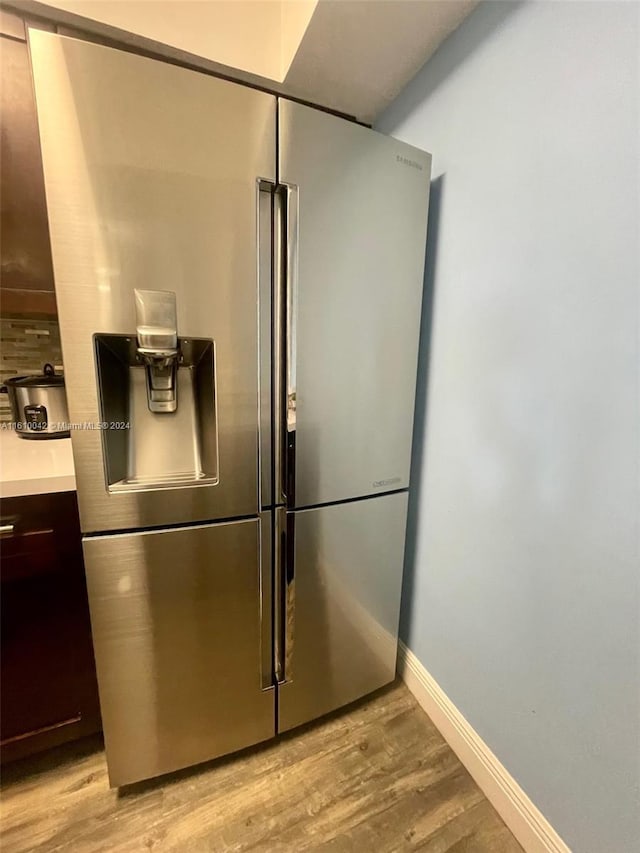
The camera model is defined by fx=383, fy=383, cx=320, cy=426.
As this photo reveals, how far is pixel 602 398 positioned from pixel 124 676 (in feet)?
4.54

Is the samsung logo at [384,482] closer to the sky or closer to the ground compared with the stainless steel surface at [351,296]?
closer to the ground

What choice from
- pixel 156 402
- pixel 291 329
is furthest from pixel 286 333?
pixel 156 402

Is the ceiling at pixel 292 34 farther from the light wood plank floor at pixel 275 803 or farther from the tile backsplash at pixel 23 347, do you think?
the light wood plank floor at pixel 275 803

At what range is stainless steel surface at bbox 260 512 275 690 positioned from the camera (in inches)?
43.9

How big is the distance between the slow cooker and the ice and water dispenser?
1.27 feet

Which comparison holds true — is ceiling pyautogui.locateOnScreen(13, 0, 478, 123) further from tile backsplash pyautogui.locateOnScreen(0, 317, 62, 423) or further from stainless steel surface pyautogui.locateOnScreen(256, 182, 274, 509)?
tile backsplash pyautogui.locateOnScreen(0, 317, 62, 423)

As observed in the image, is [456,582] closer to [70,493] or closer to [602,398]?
[602,398]

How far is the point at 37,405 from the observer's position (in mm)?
1239

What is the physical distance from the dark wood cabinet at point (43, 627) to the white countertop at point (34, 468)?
32 mm

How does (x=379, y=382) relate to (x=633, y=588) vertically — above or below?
above

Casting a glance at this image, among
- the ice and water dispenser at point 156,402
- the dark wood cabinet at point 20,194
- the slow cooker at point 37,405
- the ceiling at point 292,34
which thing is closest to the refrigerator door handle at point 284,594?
the ice and water dispenser at point 156,402

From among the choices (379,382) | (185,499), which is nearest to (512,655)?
(379,382)

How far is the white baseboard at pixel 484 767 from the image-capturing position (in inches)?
40.3

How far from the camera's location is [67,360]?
86 cm
